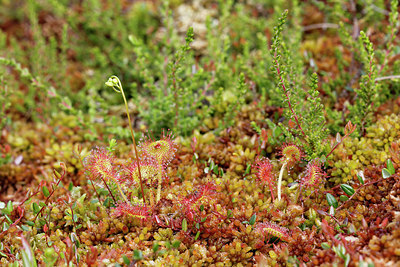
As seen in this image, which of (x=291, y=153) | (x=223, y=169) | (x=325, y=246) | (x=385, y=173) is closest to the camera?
(x=325, y=246)

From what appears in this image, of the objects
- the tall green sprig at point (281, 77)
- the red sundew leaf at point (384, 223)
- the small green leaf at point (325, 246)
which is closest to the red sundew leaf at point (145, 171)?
the tall green sprig at point (281, 77)

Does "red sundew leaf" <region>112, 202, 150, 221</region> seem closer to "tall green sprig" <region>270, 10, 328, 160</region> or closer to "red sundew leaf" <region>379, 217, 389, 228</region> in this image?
"tall green sprig" <region>270, 10, 328, 160</region>

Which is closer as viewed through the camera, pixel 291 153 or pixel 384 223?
pixel 384 223

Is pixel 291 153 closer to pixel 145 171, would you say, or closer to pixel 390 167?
pixel 390 167

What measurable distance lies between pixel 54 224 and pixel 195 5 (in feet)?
10.7

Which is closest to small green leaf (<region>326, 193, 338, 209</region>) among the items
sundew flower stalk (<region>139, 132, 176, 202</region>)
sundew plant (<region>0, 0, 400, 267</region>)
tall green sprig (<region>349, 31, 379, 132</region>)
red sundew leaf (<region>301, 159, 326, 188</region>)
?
sundew plant (<region>0, 0, 400, 267</region>)

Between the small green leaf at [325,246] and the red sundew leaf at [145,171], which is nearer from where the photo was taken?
the small green leaf at [325,246]

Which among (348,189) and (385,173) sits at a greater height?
(385,173)

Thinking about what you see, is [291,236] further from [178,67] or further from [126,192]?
[178,67]

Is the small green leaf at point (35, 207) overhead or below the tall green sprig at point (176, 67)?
below

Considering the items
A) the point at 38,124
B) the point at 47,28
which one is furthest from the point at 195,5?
the point at 38,124

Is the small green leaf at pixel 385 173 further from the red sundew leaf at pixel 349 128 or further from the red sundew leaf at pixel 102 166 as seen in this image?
the red sundew leaf at pixel 102 166

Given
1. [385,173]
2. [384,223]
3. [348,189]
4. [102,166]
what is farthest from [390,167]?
[102,166]

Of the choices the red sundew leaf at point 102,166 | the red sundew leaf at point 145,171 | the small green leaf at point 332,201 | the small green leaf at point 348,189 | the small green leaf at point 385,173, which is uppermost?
the red sundew leaf at point 102,166
